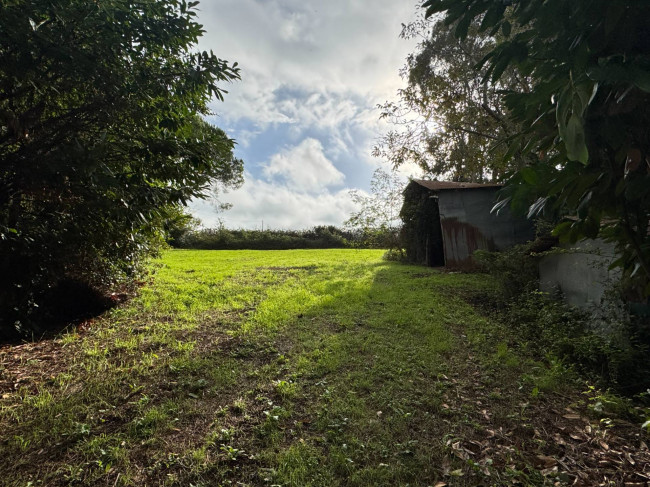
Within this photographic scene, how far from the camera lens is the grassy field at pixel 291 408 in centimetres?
223

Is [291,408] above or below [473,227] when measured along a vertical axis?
below

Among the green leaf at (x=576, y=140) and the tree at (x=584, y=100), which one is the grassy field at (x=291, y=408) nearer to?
the tree at (x=584, y=100)

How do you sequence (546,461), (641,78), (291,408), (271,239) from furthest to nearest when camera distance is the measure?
(271,239), (291,408), (546,461), (641,78)

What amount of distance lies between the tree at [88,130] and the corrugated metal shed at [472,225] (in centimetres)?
938

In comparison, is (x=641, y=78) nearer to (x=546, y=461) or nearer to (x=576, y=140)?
(x=576, y=140)

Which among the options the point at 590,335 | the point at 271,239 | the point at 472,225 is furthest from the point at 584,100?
the point at 271,239

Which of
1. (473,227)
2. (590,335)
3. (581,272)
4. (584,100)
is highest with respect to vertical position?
(473,227)

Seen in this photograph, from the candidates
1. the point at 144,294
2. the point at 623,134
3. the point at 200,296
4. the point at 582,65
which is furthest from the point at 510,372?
the point at 144,294

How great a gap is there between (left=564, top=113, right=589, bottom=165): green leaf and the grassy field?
2.37m

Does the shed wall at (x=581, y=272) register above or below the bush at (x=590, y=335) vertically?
above

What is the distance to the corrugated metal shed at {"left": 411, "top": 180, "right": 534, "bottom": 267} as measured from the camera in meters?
11.2

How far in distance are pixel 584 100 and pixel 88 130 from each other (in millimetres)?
4930

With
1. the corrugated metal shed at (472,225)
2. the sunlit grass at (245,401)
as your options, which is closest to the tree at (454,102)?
the corrugated metal shed at (472,225)

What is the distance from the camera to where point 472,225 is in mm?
11312
